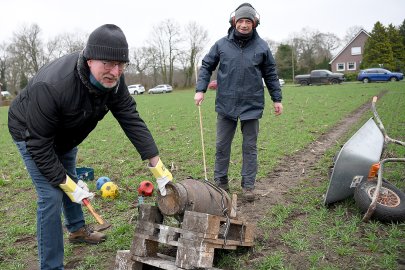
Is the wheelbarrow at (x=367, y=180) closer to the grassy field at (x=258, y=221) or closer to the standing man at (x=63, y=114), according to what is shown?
the grassy field at (x=258, y=221)

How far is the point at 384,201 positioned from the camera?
423cm

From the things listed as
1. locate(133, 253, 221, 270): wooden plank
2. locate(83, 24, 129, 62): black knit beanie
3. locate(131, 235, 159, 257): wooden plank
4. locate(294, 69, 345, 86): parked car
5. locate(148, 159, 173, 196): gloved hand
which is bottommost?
locate(133, 253, 221, 270): wooden plank

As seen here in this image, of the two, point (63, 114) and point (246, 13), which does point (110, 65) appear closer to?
point (63, 114)

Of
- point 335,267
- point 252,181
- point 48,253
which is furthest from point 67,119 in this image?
point 252,181

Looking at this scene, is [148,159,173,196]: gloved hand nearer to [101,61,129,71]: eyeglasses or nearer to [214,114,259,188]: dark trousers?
[101,61,129,71]: eyeglasses

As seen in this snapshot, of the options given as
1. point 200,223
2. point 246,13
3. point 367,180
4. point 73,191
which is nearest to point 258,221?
point 367,180

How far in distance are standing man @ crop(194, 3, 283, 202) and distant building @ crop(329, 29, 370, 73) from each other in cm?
6146

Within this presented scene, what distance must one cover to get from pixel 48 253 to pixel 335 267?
235 cm

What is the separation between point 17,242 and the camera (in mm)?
4234

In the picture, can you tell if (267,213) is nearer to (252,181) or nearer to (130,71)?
(252,181)

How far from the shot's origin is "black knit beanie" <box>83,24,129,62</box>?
2.65 metres

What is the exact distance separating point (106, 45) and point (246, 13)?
2.53 m

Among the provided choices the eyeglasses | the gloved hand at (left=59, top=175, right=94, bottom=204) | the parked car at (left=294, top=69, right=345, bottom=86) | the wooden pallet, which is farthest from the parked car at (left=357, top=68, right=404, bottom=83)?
the gloved hand at (left=59, top=175, right=94, bottom=204)

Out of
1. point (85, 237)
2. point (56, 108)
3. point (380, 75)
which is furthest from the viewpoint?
point (380, 75)
